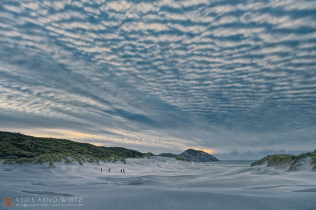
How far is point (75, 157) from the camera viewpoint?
103ft

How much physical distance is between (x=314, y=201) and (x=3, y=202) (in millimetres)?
10399

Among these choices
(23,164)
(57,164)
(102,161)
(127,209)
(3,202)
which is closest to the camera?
(127,209)

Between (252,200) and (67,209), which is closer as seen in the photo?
(67,209)

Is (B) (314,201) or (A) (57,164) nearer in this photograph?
(B) (314,201)

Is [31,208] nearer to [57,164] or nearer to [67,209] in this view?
[67,209]

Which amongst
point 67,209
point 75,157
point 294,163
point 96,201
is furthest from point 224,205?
point 75,157

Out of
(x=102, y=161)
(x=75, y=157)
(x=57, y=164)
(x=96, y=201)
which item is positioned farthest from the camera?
(x=102, y=161)

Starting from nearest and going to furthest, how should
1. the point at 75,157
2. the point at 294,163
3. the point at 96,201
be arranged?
the point at 96,201, the point at 294,163, the point at 75,157

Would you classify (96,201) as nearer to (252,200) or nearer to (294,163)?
(252,200)

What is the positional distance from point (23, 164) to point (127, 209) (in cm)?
2315

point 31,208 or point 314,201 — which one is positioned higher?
point 314,201

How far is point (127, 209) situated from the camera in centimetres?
650

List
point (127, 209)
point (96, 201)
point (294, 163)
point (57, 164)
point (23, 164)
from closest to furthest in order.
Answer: point (127, 209) < point (96, 201) < point (294, 163) < point (23, 164) < point (57, 164)

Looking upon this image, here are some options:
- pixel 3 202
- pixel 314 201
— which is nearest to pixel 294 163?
pixel 314 201
